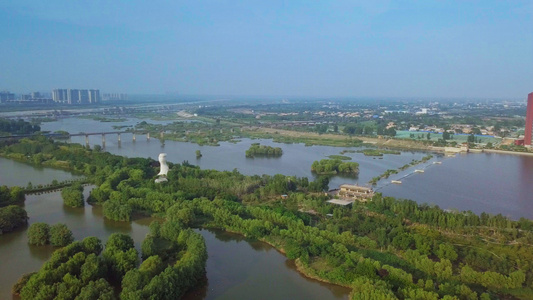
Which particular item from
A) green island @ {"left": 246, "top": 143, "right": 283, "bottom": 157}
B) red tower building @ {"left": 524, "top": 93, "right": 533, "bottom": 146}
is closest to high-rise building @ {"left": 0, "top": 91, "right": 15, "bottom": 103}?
green island @ {"left": 246, "top": 143, "right": 283, "bottom": 157}

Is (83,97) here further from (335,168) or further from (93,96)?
(335,168)

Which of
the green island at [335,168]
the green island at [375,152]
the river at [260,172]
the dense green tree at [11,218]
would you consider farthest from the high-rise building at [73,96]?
the dense green tree at [11,218]

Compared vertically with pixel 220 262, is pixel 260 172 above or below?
above

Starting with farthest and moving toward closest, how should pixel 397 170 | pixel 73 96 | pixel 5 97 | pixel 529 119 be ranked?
pixel 73 96, pixel 5 97, pixel 529 119, pixel 397 170

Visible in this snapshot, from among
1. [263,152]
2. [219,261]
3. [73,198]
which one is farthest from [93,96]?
[219,261]

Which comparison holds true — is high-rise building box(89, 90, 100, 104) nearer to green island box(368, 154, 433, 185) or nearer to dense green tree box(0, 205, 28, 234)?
green island box(368, 154, 433, 185)

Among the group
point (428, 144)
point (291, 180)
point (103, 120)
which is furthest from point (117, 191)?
point (103, 120)

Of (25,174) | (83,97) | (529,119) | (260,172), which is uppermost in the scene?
(83,97)

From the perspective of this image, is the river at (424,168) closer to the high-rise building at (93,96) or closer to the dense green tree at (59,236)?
the dense green tree at (59,236)

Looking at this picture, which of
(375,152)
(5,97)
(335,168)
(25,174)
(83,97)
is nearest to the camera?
(25,174)
